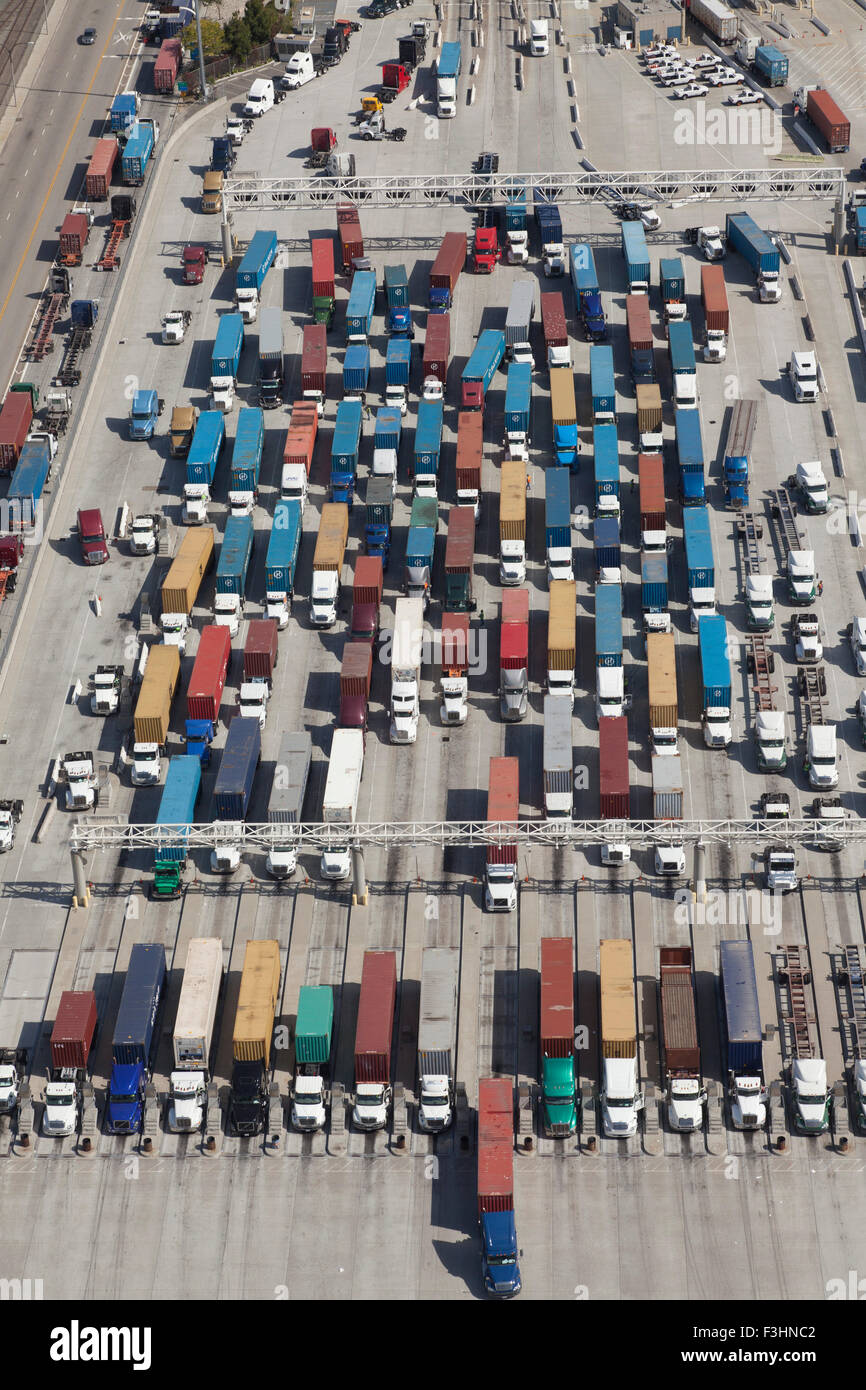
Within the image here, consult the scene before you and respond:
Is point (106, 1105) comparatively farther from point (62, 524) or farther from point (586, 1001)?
point (62, 524)

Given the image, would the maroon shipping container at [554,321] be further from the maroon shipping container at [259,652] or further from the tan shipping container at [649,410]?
the maroon shipping container at [259,652]

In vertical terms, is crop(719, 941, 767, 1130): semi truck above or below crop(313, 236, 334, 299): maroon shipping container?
below

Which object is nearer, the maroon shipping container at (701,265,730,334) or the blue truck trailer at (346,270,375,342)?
the maroon shipping container at (701,265,730,334)

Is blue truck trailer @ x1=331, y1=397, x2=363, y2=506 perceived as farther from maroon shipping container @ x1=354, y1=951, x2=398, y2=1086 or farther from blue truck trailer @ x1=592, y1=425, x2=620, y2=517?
maroon shipping container @ x1=354, y1=951, x2=398, y2=1086

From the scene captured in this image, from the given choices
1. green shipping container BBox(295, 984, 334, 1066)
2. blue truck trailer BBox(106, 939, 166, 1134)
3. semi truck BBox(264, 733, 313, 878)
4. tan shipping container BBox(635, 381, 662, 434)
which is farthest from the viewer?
tan shipping container BBox(635, 381, 662, 434)

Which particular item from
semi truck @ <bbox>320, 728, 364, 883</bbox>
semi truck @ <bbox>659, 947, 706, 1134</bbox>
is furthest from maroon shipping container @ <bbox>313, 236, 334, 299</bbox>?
semi truck @ <bbox>659, 947, 706, 1134</bbox>

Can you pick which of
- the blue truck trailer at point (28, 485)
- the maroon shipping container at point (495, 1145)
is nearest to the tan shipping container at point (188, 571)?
the blue truck trailer at point (28, 485)

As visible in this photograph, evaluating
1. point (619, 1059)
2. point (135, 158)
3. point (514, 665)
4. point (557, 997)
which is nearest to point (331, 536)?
point (514, 665)
